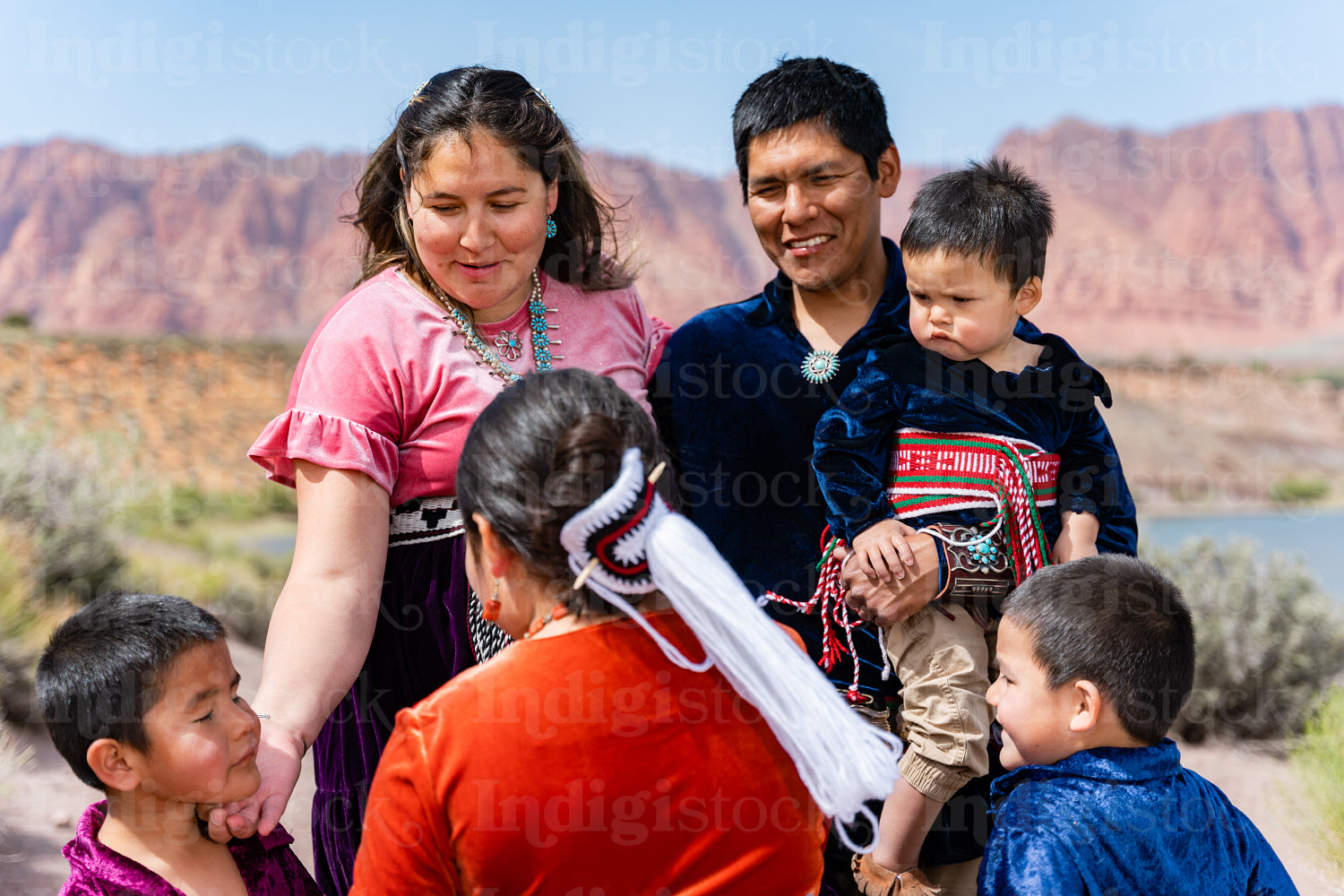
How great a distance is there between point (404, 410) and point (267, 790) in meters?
A: 0.79

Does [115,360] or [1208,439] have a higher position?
[115,360]

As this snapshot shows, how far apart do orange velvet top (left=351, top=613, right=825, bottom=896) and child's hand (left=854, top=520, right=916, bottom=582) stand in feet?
2.93

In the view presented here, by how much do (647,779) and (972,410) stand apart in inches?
54.5

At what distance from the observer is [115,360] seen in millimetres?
31625

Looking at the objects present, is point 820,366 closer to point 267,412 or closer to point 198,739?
point 198,739

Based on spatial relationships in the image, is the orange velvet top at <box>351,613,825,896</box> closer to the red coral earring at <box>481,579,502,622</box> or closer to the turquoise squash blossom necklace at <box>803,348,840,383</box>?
the red coral earring at <box>481,579,502,622</box>

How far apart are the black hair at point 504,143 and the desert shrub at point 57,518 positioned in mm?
6399

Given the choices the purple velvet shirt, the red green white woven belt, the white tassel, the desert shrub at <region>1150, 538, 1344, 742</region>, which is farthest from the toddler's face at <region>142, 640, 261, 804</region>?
the desert shrub at <region>1150, 538, 1344, 742</region>

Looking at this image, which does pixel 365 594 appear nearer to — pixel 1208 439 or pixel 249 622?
pixel 249 622

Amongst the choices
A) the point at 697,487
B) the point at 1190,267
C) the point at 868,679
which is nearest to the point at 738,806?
the point at 868,679

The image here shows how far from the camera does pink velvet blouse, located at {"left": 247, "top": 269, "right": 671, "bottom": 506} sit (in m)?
2.14

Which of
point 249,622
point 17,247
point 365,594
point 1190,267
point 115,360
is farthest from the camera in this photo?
point 17,247

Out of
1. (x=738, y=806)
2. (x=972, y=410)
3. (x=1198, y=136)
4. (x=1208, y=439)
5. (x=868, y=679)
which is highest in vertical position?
(x=1198, y=136)

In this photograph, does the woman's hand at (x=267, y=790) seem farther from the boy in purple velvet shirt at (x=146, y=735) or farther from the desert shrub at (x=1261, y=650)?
the desert shrub at (x=1261, y=650)
